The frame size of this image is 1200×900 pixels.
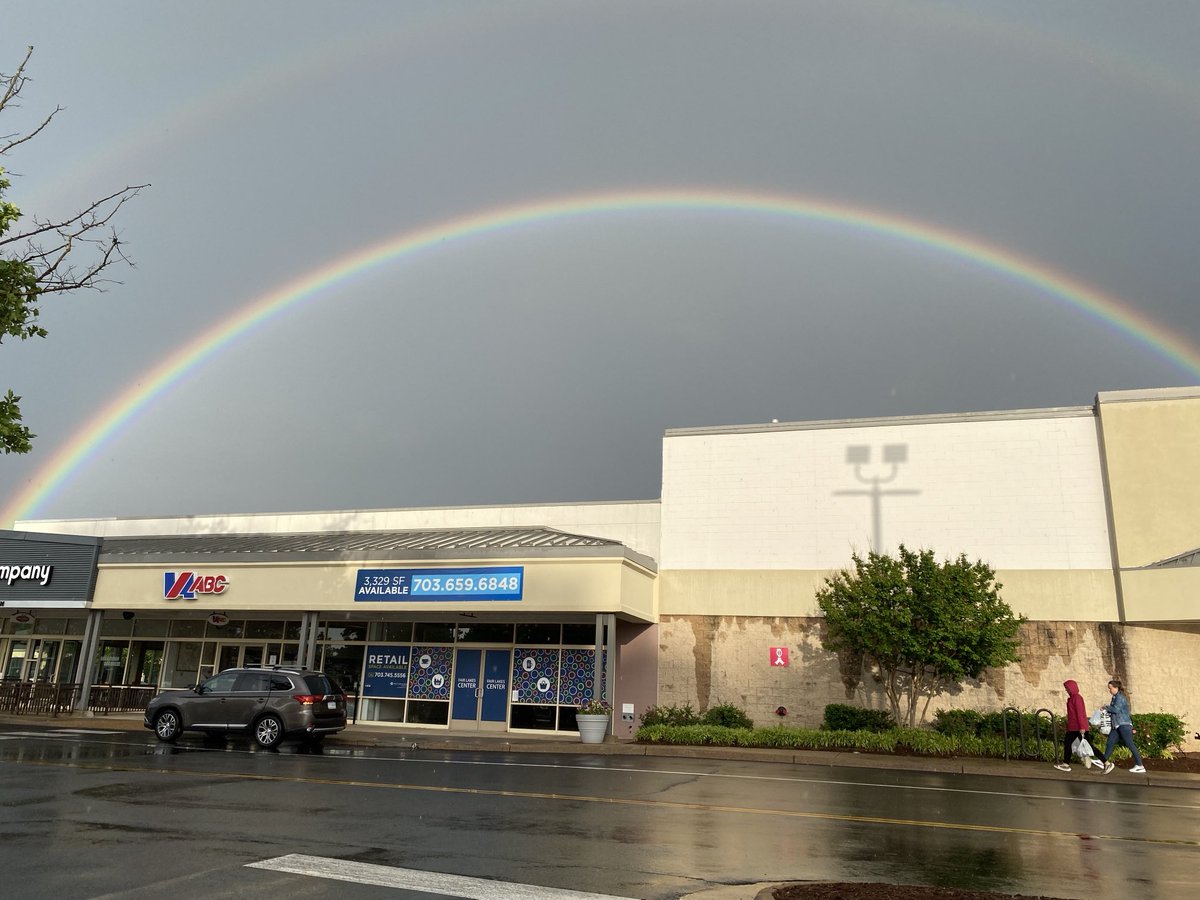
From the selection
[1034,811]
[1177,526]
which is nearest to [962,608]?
[1177,526]

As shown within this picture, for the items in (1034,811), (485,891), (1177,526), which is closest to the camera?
(485,891)

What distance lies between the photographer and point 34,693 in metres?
26.6

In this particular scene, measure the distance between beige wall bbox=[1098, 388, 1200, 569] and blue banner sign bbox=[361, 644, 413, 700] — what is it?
2040 cm

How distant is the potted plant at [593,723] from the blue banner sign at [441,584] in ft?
11.3

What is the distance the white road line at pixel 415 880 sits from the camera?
6.61 meters

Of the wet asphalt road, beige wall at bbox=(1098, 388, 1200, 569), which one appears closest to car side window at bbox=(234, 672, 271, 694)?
the wet asphalt road

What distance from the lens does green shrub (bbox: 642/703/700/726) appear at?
23703 mm

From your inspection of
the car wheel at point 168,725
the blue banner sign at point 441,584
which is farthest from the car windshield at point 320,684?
the blue banner sign at point 441,584

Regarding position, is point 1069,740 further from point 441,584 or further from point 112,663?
point 112,663

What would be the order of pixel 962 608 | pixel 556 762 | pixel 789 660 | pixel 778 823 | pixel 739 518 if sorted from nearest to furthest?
pixel 778 823 < pixel 556 762 < pixel 962 608 < pixel 789 660 < pixel 739 518

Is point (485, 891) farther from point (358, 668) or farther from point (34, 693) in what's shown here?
point (34, 693)

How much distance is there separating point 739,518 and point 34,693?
71.7ft

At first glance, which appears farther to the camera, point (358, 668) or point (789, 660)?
point (358, 668)

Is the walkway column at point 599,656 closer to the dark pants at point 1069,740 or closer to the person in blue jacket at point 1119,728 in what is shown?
the dark pants at point 1069,740
